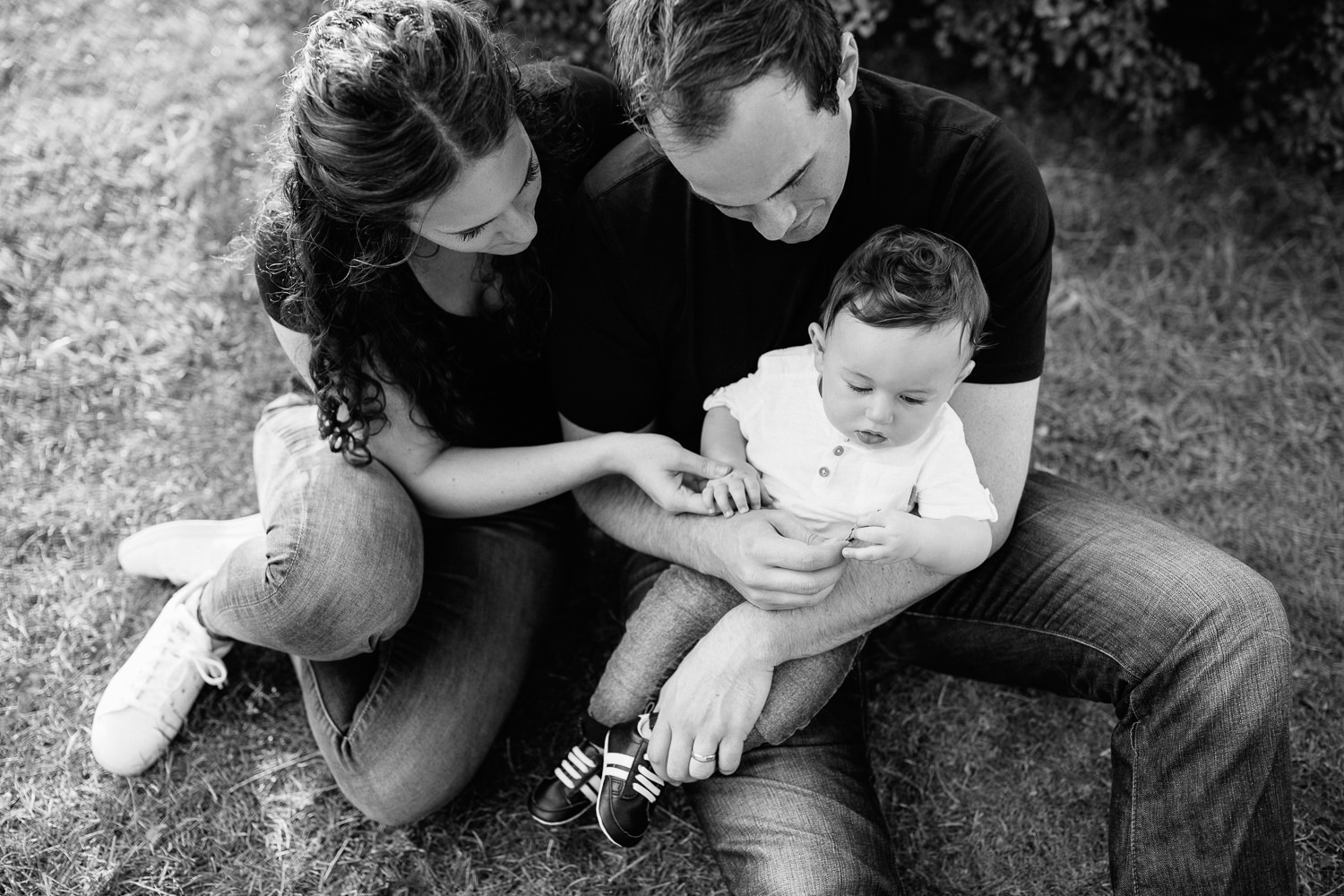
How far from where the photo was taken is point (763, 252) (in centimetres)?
210

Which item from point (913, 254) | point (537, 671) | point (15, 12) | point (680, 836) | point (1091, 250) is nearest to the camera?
point (913, 254)

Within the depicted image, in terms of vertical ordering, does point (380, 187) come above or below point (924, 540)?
above

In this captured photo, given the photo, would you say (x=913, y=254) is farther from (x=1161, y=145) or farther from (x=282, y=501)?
(x=1161, y=145)

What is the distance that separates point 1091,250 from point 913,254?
6.74 ft

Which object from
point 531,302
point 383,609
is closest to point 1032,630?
point 531,302

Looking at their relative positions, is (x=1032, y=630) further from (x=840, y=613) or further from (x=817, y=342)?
(x=817, y=342)

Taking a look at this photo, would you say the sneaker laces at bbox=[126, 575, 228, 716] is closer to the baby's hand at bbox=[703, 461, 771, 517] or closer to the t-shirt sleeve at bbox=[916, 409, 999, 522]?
the baby's hand at bbox=[703, 461, 771, 517]

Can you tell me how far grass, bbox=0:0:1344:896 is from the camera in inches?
98.1

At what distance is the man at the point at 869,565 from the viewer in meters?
1.95

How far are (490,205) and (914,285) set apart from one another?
757 mm

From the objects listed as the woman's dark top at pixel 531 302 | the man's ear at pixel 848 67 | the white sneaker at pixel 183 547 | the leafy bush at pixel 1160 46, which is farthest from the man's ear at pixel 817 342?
the leafy bush at pixel 1160 46

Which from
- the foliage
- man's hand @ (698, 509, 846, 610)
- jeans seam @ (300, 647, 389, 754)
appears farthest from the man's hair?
the foliage

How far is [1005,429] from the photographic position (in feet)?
7.20

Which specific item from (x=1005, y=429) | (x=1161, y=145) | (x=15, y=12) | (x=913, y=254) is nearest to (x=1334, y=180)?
(x=1161, y=145)
